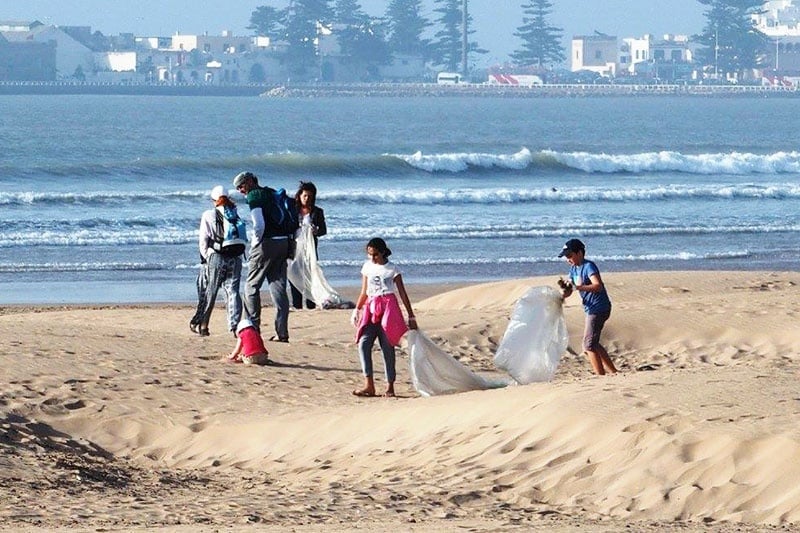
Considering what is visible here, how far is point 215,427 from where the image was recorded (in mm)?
9445

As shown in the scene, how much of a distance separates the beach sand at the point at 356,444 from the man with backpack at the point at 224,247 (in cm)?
41

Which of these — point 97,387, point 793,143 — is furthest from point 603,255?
point 793,143

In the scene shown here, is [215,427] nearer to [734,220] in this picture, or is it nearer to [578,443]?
[578,443]

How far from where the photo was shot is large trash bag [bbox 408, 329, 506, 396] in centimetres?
1027

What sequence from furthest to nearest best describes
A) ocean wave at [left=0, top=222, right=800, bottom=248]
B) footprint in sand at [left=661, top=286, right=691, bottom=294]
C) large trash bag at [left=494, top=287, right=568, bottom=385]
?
ocean wave at [left=0, top=222, right=800, bottom=248]
footprint in sand at [left=661, top=286, right=691, bottom=294]
large trash bag at [left=494, top=287, right=568, bottom=385]

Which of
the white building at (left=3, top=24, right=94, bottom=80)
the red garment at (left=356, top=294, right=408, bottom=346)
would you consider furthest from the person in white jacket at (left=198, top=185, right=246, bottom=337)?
the white building at (left=3, top=24, right=94, bottom=80)

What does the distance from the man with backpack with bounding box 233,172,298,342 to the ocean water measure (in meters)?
6.34

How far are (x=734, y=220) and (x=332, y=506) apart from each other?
77.5 ft

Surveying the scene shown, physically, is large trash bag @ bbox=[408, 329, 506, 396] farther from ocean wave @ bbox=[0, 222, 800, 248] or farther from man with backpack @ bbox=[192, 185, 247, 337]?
ocean wave @ bbox=[0, 222, 800, 248]

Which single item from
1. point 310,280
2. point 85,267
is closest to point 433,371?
point 310,280

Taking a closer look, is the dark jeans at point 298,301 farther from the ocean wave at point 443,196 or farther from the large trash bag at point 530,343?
the ocean wave at point 443,196

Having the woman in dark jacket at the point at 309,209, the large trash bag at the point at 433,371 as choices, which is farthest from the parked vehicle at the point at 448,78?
the large trash bag at the point at 433,371

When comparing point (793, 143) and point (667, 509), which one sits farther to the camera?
point (793, 143)

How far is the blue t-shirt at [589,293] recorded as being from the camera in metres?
10.5
